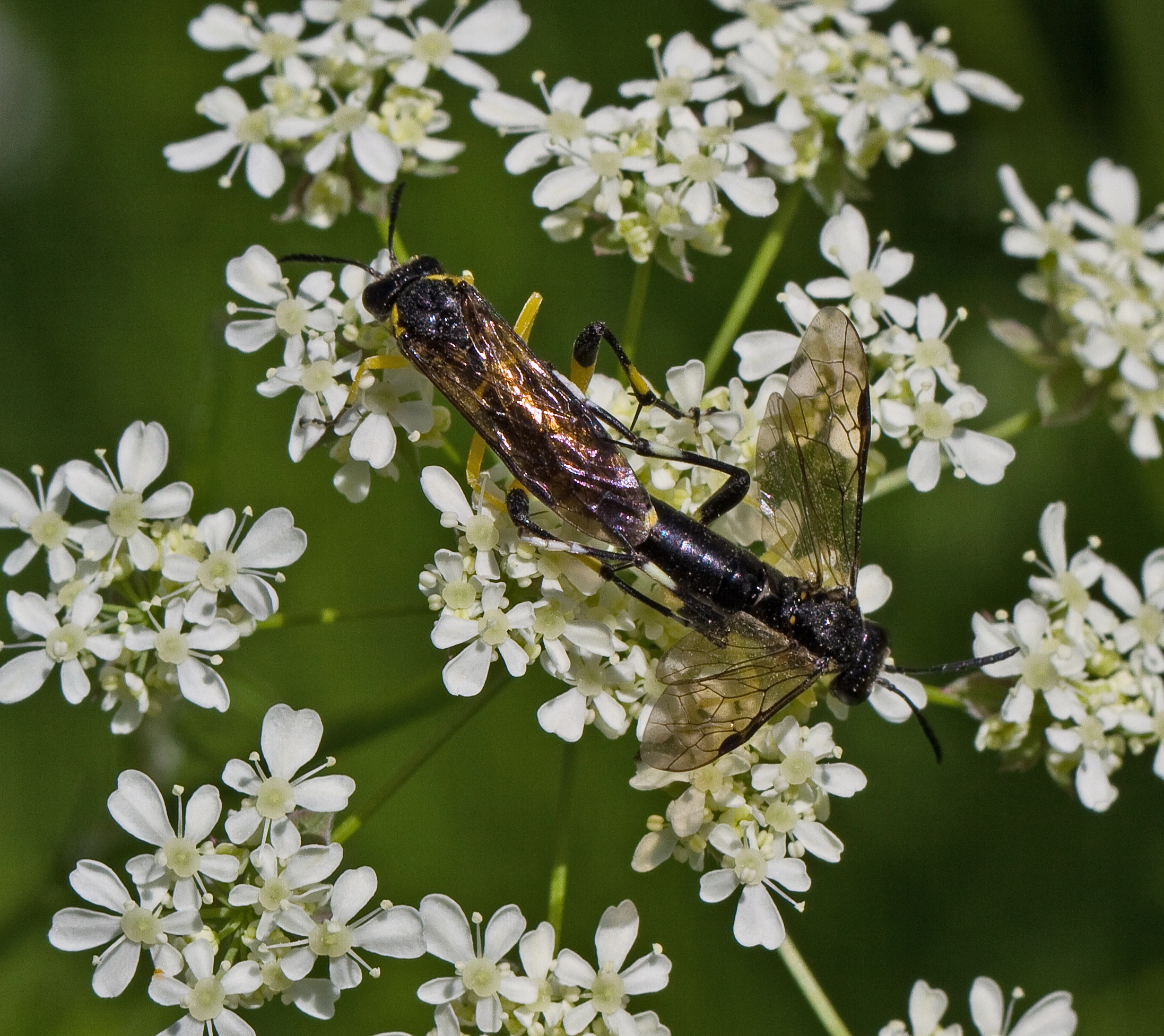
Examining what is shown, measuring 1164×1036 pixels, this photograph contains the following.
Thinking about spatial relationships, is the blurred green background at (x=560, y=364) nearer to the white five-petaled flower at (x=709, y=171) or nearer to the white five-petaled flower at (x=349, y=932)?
the white five-petaled flower at (x=709, y=171)

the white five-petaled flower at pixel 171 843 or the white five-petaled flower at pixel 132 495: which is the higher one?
the white five-petaled flower at pixel 132 495

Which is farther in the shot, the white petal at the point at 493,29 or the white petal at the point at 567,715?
the white petal at the point at 493,29

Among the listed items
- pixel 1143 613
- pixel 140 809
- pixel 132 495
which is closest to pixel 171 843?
pixel 140 809

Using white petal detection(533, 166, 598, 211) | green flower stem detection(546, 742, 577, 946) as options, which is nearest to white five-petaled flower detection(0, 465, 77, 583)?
green flower stem detection(546, 742, 577, 946)

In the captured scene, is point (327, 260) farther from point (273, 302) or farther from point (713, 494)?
point (713, 494)

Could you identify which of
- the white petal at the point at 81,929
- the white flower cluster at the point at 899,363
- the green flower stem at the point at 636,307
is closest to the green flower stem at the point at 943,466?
the white flower cluster at the point at 899,363

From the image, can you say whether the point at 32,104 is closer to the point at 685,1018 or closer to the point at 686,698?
the point at 686,698
